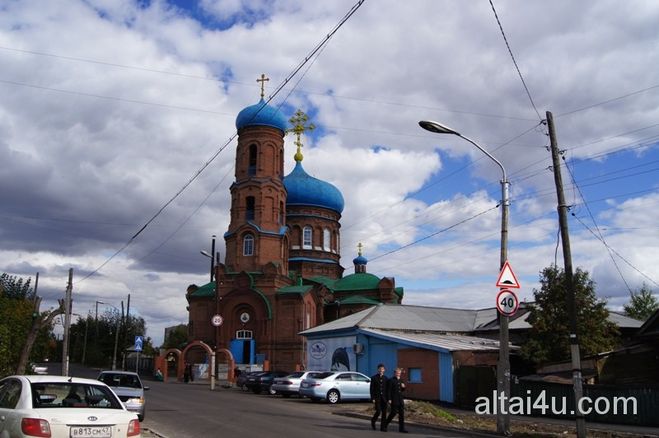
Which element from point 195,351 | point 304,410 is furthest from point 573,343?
point 195,351

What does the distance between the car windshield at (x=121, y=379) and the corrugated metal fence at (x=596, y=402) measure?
465 inches

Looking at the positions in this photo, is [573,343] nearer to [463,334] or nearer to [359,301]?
[463,334]

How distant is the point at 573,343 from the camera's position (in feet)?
46.9

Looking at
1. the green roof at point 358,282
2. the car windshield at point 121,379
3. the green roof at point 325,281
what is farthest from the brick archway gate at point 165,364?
the car windshield at point 121,379

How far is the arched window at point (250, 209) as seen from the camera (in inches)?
1962

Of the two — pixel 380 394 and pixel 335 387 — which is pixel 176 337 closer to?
pixel 335 387

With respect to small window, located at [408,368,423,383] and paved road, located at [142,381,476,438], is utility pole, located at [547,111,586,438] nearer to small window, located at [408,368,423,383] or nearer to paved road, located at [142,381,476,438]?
paved road, located at [142,381,476,438]

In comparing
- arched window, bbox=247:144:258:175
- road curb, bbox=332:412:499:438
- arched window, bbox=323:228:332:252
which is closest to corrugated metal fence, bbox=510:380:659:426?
road curb, bbox=332:412:499:438

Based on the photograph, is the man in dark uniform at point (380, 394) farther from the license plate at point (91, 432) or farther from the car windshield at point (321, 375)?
the car windshield at point (321, 375)

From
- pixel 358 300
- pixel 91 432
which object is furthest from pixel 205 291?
pixel 91 432

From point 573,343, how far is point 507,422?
2397 mm

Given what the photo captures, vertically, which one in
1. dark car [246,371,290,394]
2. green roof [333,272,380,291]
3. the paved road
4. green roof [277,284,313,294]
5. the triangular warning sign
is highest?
green roof [333,272,380,291]

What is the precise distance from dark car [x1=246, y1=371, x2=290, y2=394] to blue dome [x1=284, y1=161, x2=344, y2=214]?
27424mm

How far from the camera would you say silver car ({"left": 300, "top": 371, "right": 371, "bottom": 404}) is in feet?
81.9
